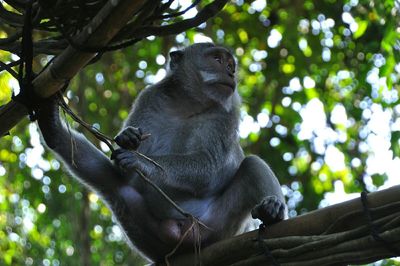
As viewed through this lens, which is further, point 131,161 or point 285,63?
point 285,63

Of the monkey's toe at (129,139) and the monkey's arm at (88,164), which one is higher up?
the monkey's toe at (129,139)

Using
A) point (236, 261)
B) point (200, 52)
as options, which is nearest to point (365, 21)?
point (200, 52)

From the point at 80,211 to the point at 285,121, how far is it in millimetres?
2975

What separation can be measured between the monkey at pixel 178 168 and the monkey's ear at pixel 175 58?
0.44 meters

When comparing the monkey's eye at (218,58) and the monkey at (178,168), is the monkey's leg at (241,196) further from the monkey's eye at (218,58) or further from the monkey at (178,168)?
the monkey's eye at (218,58)

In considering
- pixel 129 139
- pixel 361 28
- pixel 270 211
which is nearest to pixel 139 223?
pixel 129 139

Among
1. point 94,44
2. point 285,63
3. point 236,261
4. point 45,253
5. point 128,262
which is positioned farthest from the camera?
point 45,253

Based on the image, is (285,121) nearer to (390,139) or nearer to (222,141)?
(390,139)

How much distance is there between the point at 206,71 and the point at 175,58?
18.2 inches

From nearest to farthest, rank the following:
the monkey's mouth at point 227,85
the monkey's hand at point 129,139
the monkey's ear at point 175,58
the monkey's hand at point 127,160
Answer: the monkey's hand at point 129,139, the monkey's hand at point 127,160, the monkey's mouth at point 227,85, the monkey's ear at point 175,58

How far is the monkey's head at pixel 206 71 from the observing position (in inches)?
242

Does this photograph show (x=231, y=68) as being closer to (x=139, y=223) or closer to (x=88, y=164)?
(x=88, y=164)

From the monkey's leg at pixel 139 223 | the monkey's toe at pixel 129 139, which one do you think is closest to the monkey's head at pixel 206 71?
the monkey's leg at pixel 139 223

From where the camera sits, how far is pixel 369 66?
8.16 meters
